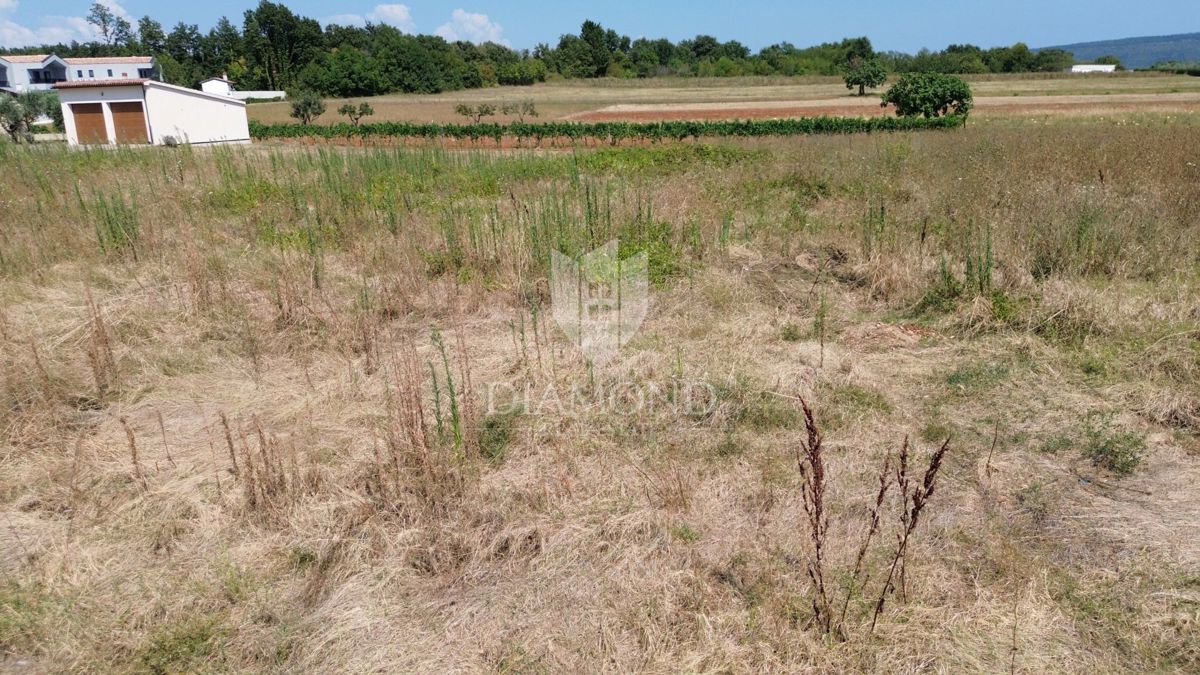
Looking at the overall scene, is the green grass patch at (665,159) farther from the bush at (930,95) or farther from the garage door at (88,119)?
the garage door at (88,119)

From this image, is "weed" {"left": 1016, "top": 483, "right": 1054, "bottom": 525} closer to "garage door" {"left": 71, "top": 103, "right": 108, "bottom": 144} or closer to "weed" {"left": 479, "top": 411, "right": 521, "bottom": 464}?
"weed" {"left": 479, "top": 411, "right": 521, "bottom": 464}

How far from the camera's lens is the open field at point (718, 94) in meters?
45.5

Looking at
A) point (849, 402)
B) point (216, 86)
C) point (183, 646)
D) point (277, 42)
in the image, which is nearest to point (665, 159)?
point (849, 402)

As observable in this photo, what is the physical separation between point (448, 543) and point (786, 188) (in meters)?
8.94

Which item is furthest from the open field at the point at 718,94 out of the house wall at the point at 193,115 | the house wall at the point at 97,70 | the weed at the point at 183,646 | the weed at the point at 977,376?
the weed at the point at 183,646

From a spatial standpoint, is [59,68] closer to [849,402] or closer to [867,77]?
[867,77]

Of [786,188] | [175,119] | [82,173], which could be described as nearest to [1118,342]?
[786,188]

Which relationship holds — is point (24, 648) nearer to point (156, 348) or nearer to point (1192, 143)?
point (156, 348)

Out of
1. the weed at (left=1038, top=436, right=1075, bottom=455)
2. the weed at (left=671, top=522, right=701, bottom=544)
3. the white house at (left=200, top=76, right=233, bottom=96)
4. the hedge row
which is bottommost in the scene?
the weed at (left=671, top=522, right=701, bottom=544)

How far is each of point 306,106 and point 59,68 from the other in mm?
45954

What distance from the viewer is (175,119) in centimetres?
2939

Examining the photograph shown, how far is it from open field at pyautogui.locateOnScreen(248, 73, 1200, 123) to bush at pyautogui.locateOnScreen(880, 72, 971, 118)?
8110 millimetres

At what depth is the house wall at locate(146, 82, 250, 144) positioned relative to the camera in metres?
28.8

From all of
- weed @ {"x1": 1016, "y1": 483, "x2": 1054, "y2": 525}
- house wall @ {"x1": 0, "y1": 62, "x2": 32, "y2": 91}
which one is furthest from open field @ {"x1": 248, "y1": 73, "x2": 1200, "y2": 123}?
weed @ {"x1": 1016, "y1": 483, "x2": 1054, "y2": 525}
